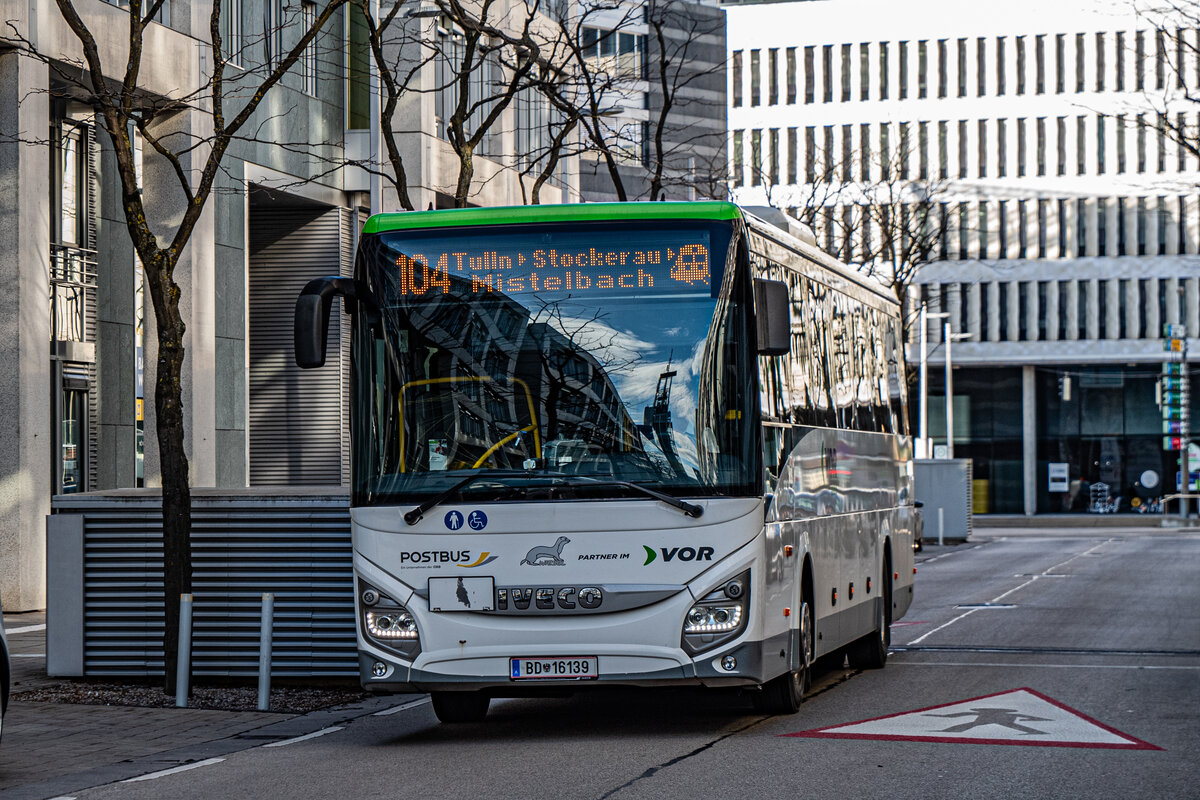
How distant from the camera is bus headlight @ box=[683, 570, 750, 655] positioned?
36.4 ft

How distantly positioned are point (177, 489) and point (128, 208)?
206 centimetres

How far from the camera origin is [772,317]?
37.3ft

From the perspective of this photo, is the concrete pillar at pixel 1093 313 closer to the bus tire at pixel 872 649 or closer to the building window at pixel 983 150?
the building window at pixel 983 150

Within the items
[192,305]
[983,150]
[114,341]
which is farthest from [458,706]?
[983,150]

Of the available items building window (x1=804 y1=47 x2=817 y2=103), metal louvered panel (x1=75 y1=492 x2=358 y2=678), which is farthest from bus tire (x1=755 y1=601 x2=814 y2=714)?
building window (x1=804 y1=47 x2=817 y2=103)

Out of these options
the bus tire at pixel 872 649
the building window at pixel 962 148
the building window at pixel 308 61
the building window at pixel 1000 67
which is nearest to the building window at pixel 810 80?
the building window at pixel 962 148

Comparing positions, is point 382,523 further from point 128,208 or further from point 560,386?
point 128,208

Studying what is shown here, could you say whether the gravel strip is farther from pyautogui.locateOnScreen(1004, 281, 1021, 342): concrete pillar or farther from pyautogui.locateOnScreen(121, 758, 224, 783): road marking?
pyautogui.locateOnScreen(1004, 281, 1021, 342): concrete pillar

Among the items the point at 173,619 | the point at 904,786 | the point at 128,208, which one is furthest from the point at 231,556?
the point at 904,786

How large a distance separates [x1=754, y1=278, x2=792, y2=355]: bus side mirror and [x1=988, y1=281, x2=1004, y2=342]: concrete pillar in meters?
70.9

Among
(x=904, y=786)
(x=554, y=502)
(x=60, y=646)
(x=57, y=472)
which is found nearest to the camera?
(x=904, y=786)

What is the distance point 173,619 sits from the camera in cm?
1416

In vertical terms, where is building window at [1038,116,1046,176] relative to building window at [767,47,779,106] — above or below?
below

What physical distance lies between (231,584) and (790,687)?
4572mm
